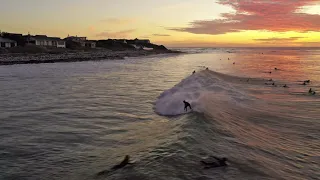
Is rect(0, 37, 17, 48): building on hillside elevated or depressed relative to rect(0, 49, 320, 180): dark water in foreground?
elevated

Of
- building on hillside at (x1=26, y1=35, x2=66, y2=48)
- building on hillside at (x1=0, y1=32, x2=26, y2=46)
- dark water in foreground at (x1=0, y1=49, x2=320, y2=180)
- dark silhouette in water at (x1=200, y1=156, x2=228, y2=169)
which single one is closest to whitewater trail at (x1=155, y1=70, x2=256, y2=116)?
dark water in foreground at (x1=0, y1=49, x2=320, y2=180)

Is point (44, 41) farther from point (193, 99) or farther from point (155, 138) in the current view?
point (155, 138)

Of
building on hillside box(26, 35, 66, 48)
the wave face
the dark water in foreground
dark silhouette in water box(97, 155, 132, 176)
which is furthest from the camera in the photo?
building on hillside box(26, 35, 66, 48)

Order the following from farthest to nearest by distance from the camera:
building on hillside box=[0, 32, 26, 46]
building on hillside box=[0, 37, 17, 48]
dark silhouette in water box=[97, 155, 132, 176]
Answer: building on hillside box=[0, 32, 26, 46]
building on hillside box=[0, 37, 17, 48]
dark silhouette in water box=[97, 155, 132, 176]

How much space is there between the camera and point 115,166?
22.0 feet

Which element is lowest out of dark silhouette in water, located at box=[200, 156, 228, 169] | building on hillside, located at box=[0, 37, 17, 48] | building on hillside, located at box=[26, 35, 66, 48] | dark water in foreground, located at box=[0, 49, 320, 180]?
dark water in foreground, located at box=[0, 49, 320, 180]

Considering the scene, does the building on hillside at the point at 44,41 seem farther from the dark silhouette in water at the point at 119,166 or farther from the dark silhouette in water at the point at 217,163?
the dark silhouette in water at the point at 217,163

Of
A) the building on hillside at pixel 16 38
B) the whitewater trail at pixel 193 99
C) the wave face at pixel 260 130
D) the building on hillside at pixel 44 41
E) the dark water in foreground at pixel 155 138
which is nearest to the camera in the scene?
the dark water in foreground at pixel 155 138

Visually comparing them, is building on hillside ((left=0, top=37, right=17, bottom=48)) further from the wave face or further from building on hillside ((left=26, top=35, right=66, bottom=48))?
the wave face

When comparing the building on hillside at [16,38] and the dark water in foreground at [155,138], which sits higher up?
the building on hillside at [16,38]

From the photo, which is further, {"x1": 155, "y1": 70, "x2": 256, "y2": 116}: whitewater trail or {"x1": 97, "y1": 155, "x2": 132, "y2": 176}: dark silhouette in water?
{"x1": 155, "y1": 70, "x2": 256, "y2": 116}: whitewater trail

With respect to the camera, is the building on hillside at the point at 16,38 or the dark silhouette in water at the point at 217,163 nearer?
the dark silhouette in water at the point at 217,163

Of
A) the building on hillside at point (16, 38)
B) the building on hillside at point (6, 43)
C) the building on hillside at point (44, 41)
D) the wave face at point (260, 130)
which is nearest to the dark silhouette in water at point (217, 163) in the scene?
the wave face at point (260, 130)

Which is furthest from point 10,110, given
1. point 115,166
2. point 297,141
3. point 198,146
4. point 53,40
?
point 53,40
